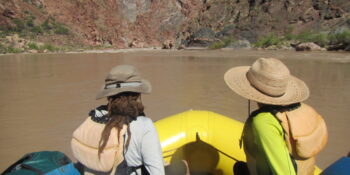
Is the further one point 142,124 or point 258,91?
point 258,91

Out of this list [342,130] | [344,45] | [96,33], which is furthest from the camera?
[96,33]

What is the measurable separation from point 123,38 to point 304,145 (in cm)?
4114

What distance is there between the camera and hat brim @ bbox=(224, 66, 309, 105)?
1.35 metres

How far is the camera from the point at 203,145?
7.26ft

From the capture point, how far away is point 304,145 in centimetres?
134

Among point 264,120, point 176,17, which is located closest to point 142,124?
point 264,120

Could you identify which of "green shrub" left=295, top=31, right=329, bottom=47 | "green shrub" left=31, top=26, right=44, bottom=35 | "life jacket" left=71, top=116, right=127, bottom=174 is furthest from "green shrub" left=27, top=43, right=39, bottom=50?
"life jacket" left=71, top=116, right=127, bottom=174

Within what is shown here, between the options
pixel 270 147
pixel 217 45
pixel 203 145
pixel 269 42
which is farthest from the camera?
pixel 217 45

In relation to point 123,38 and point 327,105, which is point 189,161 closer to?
point 327,105

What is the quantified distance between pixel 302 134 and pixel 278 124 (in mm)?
138

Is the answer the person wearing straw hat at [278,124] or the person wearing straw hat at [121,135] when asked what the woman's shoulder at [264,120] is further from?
the person wearing straw hat at [121,135]

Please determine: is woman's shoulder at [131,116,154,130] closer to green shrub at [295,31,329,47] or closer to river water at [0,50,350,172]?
river water at [0,50,350,172]

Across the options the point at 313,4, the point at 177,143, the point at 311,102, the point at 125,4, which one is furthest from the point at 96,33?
the point at 177,143

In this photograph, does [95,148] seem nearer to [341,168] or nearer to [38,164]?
[38,164]
